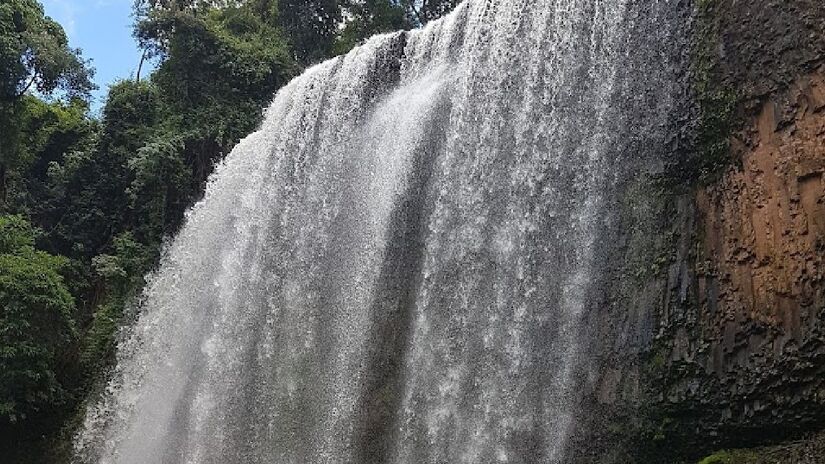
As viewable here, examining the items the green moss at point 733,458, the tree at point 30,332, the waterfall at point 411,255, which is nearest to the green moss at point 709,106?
the waterfall at point 411,255

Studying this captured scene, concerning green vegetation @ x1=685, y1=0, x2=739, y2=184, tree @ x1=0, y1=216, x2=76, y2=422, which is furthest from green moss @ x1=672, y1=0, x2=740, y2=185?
tree @ x1=0, y1=216, x2=76, y2=422

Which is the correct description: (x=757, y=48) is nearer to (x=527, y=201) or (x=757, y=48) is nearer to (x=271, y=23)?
(x=527, y=201)

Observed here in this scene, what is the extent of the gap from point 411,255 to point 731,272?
4870 millimetres

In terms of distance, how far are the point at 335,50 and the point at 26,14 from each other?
292 inches

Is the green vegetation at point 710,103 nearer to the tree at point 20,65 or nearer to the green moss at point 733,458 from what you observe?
the green moss at point 733,458

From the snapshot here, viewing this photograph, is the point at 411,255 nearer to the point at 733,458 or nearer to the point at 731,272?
the point at 731,272

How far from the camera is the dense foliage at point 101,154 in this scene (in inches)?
532

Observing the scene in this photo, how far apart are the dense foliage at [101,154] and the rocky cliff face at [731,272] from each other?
9.15m

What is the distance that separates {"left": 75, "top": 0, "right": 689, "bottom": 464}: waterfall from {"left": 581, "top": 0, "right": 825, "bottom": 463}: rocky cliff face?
40 cm

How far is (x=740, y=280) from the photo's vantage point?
26.8 ft

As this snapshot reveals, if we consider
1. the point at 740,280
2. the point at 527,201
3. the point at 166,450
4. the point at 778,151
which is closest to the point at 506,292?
the point at 527,201

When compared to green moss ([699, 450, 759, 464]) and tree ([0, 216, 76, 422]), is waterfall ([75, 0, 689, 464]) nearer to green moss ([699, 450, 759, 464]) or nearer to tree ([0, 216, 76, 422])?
tree ([0, 216, 76, 422])

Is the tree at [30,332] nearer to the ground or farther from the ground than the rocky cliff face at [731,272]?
nearer to the ground

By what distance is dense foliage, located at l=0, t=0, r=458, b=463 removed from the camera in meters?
13.5
